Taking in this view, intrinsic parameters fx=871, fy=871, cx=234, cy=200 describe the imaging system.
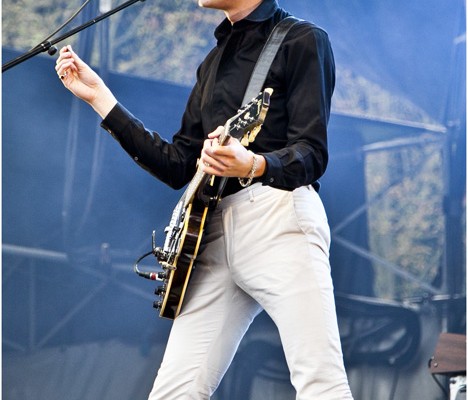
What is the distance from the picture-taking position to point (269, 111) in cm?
214

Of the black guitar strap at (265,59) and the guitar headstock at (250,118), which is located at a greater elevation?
the black guitar strap at (265,59)

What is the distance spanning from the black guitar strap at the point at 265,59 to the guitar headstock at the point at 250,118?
0.26m

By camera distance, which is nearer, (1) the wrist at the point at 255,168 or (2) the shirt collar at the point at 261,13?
(1) the wrist at the point at 255,168

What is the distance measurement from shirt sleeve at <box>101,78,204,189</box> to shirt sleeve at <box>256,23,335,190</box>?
1.16 feet

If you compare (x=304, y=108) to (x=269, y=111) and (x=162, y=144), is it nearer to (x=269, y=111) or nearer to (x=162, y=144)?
(x=269, y=111)

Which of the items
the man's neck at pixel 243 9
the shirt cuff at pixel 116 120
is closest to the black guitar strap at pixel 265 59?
the man's neck at pixel 243 9

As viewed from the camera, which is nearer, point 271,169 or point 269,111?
point 271,169

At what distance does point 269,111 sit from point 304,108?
122 mm

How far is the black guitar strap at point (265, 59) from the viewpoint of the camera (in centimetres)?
211

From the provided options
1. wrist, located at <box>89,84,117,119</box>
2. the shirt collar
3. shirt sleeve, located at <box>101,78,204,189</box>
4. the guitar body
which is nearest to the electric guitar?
the guitar body

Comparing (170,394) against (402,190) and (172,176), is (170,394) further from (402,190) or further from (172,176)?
(402,190)

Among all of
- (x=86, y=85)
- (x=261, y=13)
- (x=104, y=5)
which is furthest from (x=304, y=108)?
(x=104, y=5)

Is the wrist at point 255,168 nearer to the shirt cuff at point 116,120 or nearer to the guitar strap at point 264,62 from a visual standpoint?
the guitar strap at point 264,62

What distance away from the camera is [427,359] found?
12.6ft
